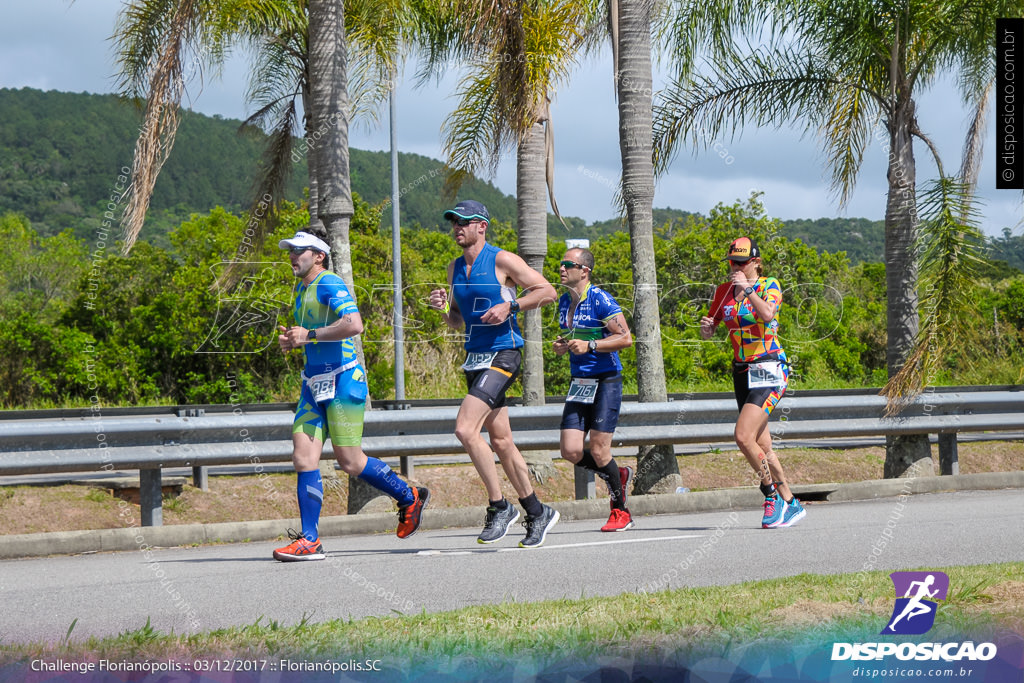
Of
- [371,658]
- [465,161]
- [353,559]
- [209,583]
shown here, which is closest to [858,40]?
[465,161]

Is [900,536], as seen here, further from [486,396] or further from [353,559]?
[353,559]

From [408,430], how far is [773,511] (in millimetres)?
3036

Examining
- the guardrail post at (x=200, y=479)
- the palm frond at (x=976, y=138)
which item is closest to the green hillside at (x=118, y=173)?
the palm frond at (x=976, y=138)

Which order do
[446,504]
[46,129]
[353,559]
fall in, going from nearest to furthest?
[353,559]
[446,504]
[46,129]

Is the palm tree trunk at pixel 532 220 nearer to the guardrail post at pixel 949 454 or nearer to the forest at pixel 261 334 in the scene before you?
the guardrail post at pixel 949 454

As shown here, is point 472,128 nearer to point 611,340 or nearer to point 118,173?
point 611,340

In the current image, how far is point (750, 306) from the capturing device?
797cm

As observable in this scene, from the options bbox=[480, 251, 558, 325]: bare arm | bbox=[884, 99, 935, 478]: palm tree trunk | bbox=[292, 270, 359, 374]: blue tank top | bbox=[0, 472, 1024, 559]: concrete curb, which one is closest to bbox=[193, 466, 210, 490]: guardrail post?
bbox=[0, 472, 1024, 559]: concrete curb

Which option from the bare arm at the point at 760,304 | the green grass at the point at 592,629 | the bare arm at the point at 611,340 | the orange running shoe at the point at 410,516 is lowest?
the orange running shoe at the point at 410,516

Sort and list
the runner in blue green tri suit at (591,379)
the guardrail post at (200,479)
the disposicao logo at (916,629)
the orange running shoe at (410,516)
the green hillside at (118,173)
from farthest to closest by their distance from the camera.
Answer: the green hillside at (118,173) → the guardrail post at (200,479) → the runner in blue green tri suit at (591,379) → the orange running shoe at (410,516) → the disposicao logo at (916,629)

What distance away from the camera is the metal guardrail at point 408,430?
25.4 feet

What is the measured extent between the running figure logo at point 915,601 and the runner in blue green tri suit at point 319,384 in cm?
355

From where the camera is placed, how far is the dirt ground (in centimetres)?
994

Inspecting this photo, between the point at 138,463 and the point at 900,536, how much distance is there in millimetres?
5424
